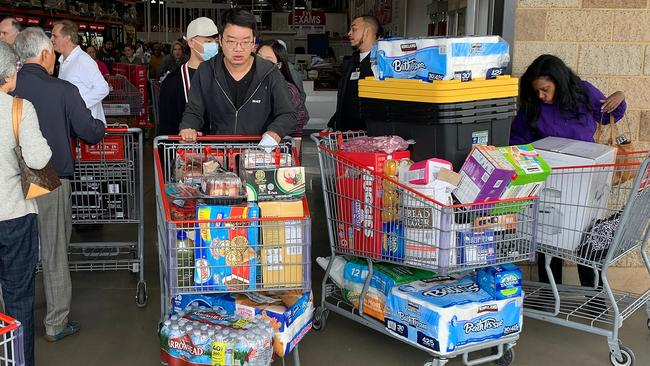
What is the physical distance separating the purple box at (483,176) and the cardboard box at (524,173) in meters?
0.05

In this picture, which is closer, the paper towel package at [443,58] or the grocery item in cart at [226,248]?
the grocery item in cart at [226,248]

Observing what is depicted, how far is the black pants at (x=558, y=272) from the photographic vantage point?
4.16 m

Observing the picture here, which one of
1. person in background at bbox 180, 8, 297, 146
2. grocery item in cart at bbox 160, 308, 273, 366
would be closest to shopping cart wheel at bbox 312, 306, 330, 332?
grocery item in cart at bbox 160, 308, 273, 366

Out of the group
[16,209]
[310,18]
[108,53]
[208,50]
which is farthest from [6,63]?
[310,18]

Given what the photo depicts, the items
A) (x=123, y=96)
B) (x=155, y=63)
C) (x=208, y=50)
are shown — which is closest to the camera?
(x=208, y=50)

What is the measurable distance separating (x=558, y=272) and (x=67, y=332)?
9.84ft

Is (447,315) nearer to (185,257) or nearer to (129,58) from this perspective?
(185,257)

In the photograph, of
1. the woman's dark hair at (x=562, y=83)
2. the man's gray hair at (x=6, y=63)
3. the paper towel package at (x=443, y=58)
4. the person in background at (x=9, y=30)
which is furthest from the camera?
the person in background at (x=9, y=30)

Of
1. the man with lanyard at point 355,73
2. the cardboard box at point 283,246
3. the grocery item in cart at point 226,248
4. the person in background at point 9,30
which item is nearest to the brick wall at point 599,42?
the man with lanyard at point 355,73

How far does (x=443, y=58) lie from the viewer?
10.8 feet

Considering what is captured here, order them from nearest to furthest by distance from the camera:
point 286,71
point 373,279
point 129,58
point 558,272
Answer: point 373,279, point 558,272, point 286,71, point 129,58

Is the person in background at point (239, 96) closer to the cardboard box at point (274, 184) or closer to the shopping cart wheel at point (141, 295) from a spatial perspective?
the cardboard box at point (274, 184)

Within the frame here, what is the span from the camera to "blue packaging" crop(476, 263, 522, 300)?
10.9ft

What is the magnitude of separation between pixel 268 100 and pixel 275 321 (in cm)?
132
